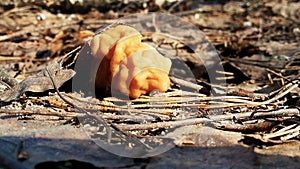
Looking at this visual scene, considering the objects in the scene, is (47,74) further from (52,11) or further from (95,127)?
(52,11)

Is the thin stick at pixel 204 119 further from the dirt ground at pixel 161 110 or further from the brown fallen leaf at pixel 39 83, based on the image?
the brown fallen leaf at pixel 39 83

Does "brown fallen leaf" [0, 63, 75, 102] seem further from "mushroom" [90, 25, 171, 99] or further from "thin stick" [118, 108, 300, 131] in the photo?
"thin stick" [118, 108, 300, 131]

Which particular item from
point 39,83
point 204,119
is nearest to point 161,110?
point 204,119

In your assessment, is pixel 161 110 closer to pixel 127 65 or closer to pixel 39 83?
pixel 127 65

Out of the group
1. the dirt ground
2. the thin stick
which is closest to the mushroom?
the dirt ground

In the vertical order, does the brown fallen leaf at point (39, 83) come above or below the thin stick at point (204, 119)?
above

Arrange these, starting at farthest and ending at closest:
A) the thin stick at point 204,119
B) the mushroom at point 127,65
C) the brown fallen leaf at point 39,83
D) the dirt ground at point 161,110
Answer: the mushroom at point 127,65 → the brown fallen leaf at point 39,83 → the thin stick at point 204,119 → the dirt ground at point 161,110

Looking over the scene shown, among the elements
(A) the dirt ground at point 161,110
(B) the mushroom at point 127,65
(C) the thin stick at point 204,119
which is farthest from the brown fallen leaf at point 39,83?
(C) the thin stick at point 204,119

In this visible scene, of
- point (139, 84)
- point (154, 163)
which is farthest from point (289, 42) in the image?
point (154, 163)
